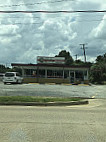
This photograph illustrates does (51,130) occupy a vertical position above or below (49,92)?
below

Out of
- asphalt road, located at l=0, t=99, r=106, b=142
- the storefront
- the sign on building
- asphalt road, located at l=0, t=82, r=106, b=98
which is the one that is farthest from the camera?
the sign on building

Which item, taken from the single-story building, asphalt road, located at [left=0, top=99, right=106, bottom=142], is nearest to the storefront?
the single-story building

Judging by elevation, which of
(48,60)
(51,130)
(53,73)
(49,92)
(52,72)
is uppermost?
(48,60)

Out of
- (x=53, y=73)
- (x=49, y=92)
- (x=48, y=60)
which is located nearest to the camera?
(x=49, y=92)

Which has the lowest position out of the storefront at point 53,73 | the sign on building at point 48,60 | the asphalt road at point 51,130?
the asphalt road at point 51,130

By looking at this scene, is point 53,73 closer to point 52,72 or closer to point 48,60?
point 52,72

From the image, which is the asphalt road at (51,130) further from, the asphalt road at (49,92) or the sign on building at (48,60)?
the sign on building at (48,60)

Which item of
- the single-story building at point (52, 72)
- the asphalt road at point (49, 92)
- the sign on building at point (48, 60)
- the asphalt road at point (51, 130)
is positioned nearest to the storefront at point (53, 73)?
the single-story building at point (52, 72)

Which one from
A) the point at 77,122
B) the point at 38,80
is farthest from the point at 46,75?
the point at 77,122

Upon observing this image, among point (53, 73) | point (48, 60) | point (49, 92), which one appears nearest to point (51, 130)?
point (49, 92)

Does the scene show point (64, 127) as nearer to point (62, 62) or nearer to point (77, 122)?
point (77, 122)

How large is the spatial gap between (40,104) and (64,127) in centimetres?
582

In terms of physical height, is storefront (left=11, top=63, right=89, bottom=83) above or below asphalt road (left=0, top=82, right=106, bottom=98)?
above

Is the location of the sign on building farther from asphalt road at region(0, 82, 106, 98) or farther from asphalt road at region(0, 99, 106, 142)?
asphalt road at region(0, 99, 106, 142)
